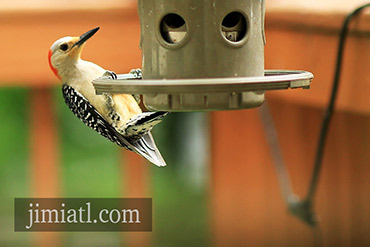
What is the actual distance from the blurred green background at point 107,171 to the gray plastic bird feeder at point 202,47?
3.73 meters

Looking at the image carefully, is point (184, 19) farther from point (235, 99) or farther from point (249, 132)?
point (249, 132)

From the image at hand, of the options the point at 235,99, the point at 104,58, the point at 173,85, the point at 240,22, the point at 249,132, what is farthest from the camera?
the point at 249,132

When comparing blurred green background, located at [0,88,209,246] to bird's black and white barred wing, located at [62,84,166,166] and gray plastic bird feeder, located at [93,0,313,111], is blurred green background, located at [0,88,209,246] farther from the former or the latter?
gray plastic bird feeder, located at [93,0,313,111]

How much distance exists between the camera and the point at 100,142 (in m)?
7.95

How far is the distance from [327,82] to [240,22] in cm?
130

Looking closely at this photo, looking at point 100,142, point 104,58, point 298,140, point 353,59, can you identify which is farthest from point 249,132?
point 100,142

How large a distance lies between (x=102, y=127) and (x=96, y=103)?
166 millimetres

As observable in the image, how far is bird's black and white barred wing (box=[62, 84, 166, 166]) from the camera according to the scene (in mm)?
2770

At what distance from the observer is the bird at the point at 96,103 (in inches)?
111

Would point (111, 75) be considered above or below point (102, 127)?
above

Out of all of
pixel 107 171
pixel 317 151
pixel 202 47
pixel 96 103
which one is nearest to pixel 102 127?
pixel 96 103

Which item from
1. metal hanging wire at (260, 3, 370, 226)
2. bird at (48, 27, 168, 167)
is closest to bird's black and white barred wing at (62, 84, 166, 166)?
bird at (48, 27, 168, 167)

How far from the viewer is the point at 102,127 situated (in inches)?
121

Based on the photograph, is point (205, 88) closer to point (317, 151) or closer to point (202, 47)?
point (202, 47)
